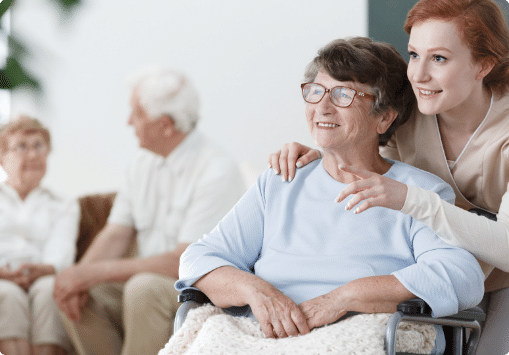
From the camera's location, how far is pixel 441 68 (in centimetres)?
132

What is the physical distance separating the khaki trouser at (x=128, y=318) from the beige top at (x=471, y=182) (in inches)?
72.2

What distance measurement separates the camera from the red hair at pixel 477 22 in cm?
130

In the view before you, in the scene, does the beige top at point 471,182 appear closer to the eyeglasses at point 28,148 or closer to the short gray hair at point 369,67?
the short gray hair at point 369,67

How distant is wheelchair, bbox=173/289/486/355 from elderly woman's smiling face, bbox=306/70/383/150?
449 millimetres

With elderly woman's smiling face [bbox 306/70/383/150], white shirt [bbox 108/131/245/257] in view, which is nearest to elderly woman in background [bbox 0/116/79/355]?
white shirt [bbox 108/131/245/257]

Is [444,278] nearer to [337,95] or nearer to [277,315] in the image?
[277,315]

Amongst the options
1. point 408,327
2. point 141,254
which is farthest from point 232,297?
point 141,254

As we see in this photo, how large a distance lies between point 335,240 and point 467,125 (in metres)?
0.52

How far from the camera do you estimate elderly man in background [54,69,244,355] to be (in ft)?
9.84

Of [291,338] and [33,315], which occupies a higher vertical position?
[291,338]

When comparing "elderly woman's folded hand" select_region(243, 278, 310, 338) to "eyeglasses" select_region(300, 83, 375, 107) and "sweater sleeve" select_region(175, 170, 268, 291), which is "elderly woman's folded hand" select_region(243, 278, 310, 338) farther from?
"eyeglasses" select_region(300, 83, 375, 107)

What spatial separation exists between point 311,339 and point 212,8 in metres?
2.80

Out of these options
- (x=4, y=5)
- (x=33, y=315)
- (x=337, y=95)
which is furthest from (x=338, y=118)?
(x=4, y=5)

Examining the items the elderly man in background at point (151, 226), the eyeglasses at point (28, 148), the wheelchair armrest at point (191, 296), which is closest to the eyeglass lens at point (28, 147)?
the eyeglasses at point (28, 148)
